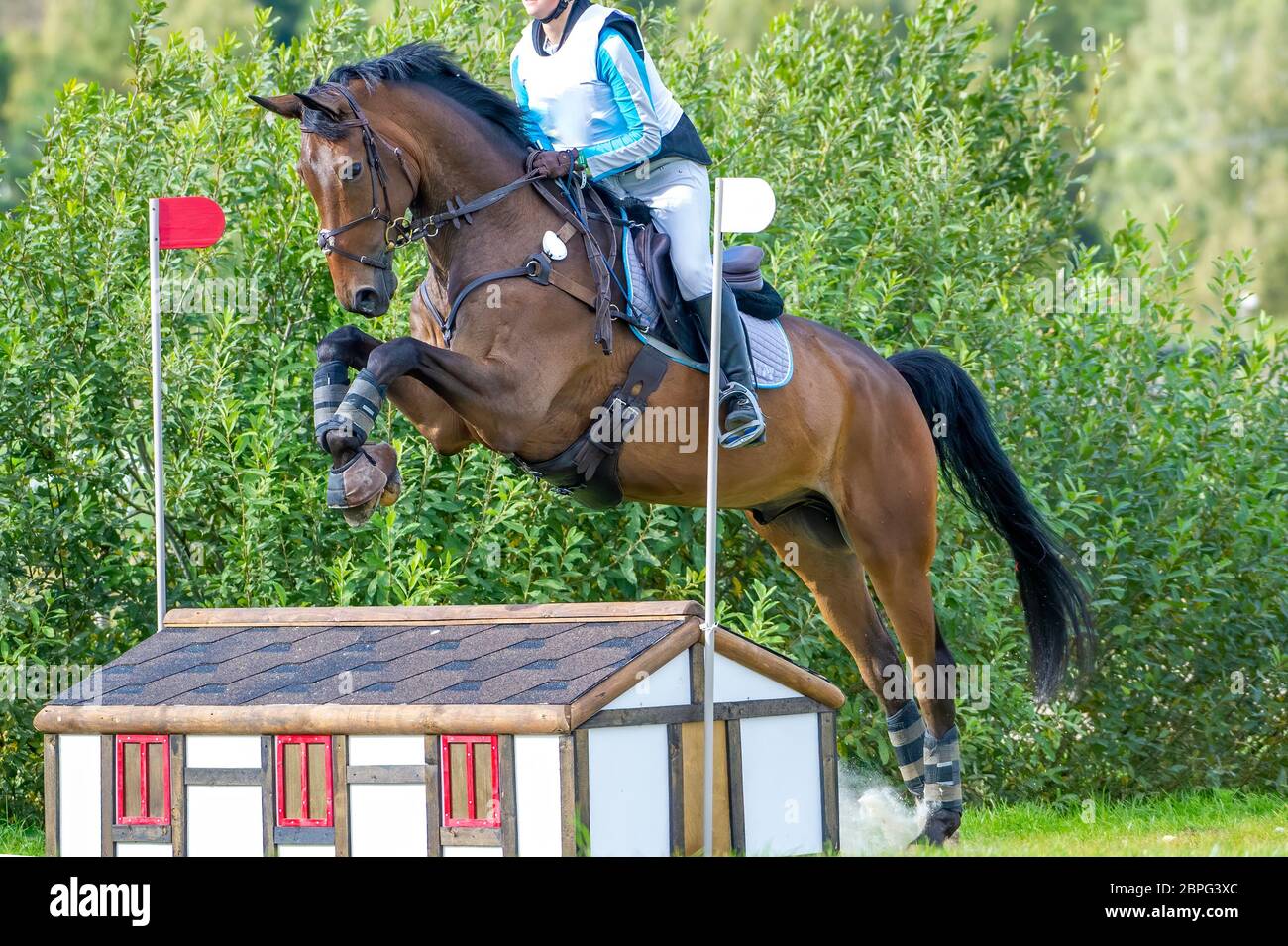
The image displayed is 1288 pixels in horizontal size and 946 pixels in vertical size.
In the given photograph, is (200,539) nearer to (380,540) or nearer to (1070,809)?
(380,540)

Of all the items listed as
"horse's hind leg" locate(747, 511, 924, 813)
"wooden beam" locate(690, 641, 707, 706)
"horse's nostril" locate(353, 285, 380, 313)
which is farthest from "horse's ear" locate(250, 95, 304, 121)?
"horse's hind leg" locate(747, 511, 924, 813)

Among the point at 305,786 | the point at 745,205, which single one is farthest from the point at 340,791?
the point at 745,205

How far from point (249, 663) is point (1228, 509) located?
5.03 m

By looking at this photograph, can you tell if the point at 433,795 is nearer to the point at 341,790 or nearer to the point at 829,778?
the point at 341,790

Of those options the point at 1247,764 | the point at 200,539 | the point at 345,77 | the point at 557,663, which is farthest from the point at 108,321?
the point at 1247,764

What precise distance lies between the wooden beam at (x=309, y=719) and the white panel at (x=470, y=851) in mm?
306

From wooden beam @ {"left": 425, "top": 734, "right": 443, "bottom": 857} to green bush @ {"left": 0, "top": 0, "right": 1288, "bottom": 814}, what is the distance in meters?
2.10

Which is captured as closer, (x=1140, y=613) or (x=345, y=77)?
(x=345, y=77)

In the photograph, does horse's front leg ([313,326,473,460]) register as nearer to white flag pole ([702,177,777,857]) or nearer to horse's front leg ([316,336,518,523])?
horse's front leg ([316,336,518,523])

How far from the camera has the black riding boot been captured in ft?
16.6

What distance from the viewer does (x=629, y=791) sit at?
13.9 feet

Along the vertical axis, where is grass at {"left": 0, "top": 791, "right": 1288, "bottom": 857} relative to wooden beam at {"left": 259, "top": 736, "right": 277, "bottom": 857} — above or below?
below

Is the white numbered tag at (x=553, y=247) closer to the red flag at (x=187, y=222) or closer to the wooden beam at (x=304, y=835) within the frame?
the red flag at (x=187, y=222)

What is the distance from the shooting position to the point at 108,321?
22.6 feet
